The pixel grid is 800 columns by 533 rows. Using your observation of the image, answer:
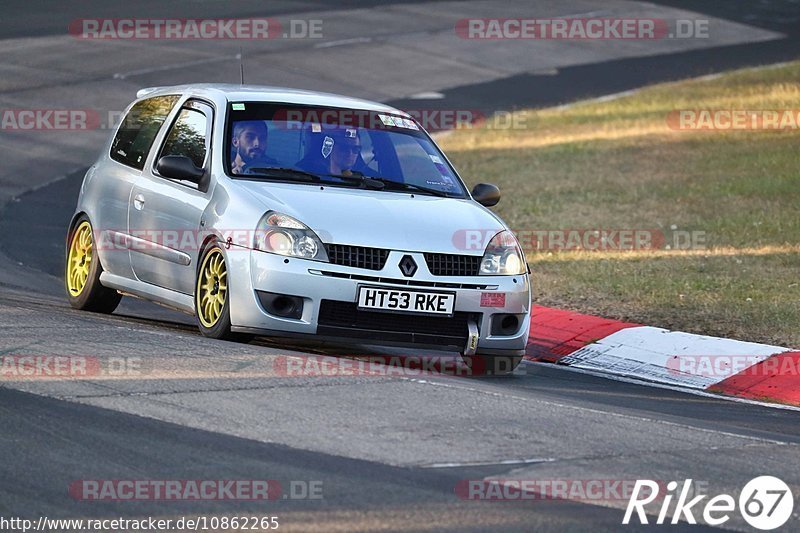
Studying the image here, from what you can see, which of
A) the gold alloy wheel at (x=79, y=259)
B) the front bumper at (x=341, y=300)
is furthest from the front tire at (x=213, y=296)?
the gold alloy wheel at (x=79, y=259)

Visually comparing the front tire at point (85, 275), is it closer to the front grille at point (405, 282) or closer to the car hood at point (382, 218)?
the car hood at point (382, 218)

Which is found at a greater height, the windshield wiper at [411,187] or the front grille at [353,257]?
the windshield wiper at [411,187]

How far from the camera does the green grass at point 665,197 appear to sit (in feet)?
43.2

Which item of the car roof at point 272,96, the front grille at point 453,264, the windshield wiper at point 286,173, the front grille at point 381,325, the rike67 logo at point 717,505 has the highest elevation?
the car roof at point 272,96

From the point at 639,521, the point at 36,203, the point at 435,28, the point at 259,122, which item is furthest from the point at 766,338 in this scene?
the point at 435,28

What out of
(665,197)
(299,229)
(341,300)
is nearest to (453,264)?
(341,300)

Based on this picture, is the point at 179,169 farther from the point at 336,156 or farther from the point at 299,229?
the point at 299,229

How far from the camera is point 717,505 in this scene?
6.58m

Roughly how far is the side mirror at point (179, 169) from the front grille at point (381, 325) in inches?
57.8

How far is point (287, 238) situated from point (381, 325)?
762 millimetres

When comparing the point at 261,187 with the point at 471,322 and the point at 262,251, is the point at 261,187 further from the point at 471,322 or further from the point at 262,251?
the point at 471,322

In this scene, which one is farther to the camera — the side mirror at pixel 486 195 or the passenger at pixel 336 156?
the side mirror at pixel 486 195

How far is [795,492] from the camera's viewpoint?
22.6ft

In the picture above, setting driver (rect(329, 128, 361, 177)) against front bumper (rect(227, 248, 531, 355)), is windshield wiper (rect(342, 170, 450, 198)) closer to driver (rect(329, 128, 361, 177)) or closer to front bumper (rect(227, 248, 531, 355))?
driver (rect(329, 128, 361, 177))
